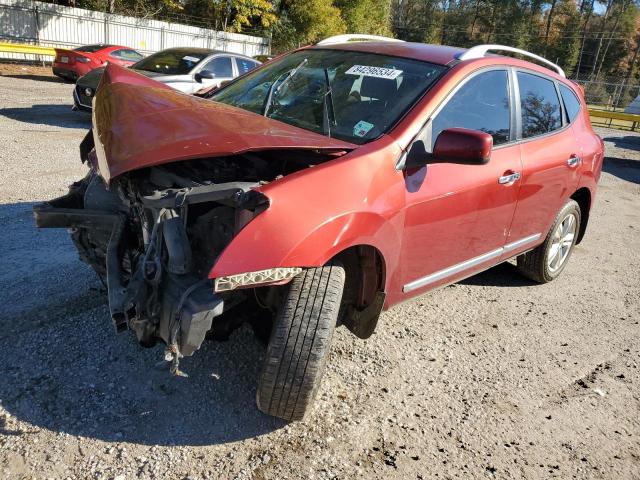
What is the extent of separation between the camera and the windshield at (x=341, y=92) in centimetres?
315

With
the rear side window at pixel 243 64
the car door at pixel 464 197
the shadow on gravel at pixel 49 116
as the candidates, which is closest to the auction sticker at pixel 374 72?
the car door at pixel 464 197

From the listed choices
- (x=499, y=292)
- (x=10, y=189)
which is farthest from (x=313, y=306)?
(x=10, y=189)

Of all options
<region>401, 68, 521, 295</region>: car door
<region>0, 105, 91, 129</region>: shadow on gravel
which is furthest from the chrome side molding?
<region>0, 105, 91, 129</region>: shadow on gravel

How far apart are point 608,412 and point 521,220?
4.61 feet

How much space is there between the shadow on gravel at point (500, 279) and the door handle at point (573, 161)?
116cm

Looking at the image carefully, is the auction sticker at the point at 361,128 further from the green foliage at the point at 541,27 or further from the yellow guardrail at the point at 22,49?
the green foliage at the point at 541,27

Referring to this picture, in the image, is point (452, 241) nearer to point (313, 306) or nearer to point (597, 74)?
point (313, 306)

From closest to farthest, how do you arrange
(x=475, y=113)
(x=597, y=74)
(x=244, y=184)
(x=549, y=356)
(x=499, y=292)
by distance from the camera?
(x=244, y=184), (x=475, y=113), (x=549, y=356), (x=499, y=292), (x=597, y=74)

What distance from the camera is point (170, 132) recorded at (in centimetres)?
259

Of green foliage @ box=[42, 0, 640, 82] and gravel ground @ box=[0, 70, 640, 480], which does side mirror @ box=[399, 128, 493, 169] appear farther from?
green foliage @ box=[42, 0, 640, 82]

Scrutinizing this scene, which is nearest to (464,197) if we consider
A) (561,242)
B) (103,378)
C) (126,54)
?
(561,242)

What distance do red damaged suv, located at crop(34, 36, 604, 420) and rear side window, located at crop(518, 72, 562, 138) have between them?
39 mm

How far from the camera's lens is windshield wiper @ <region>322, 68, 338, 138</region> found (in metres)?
3.19

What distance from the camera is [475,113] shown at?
347cm
